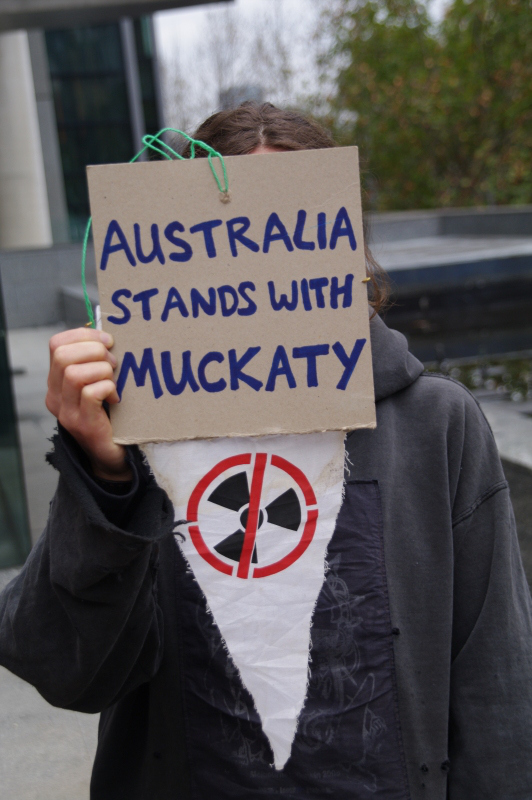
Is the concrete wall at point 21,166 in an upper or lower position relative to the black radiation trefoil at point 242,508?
upper

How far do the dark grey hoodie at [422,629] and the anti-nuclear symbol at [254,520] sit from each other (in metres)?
0.07

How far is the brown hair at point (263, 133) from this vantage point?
1370mm

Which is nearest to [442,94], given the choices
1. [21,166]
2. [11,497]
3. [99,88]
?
[99,88]

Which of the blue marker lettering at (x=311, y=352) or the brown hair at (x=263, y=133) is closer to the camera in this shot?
the blue marker lettering at (x=311, y=352)

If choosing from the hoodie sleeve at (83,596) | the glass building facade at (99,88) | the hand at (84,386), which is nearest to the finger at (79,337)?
the hand at (84,386)

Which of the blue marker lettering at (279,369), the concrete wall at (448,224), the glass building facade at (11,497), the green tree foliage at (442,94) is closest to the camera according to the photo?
the blue marker lettering at (279,369)

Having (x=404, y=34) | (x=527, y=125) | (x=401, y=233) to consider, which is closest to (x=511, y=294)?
(x=401, y=233)

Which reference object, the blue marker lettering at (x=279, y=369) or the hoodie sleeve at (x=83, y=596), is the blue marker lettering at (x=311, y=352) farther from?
the hoodie sleeve at (x=83, y=596)

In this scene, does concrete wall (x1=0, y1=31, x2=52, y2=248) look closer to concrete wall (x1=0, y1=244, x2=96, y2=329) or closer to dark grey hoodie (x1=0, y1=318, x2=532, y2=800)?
concrete wall (x1=0, y1=244, x2=96, y2=329)

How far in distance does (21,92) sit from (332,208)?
15.1 metres

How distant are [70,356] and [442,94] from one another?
67.0ft

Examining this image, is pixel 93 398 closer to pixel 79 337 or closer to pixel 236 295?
pixel 79 337

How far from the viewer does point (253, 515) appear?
1.26 m

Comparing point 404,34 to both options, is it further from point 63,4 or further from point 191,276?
point 191,276
